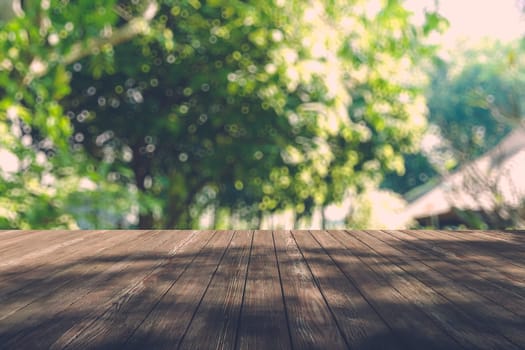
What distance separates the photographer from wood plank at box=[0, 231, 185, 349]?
213 cm

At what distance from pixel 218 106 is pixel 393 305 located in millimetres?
7840

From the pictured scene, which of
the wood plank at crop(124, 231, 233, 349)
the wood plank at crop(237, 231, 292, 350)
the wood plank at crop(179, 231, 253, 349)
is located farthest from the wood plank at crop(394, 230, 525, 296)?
the wood plank at crop(124, 231, 233, 349)

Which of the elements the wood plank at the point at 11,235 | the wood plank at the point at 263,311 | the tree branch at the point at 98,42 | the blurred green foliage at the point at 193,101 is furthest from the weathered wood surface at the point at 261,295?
the tree branch at the point at 98,42

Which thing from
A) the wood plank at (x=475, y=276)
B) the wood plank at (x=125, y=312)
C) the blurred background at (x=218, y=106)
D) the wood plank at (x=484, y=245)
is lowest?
the wood plank at (x=125, y=312)

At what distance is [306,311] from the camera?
8.02 feet

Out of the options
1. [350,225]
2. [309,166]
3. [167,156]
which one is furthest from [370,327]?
[350,225]

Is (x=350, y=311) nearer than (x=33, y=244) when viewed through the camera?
Yes

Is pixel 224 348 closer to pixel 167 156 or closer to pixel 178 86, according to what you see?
pixel 178 86

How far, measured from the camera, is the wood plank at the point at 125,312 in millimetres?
2055

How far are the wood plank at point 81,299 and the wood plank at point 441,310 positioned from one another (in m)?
1.40

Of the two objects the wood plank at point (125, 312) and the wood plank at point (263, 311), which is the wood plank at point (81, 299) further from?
the wood plank at point (263, 311)

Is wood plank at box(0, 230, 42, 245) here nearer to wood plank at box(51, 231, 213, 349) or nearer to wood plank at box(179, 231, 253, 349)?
wood plank at box(51, 231, 213, 349)

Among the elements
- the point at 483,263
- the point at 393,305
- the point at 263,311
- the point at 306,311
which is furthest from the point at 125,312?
the point at 483,263

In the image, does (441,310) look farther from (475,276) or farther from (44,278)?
(44,278)
